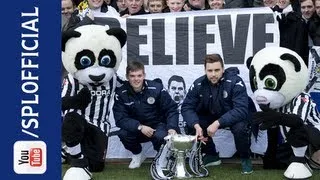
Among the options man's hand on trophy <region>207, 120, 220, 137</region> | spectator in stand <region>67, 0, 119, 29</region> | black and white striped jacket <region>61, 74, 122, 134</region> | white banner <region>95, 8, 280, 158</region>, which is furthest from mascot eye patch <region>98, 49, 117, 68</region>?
man's hand on trophy <region>207, 120, 220, 137</region>

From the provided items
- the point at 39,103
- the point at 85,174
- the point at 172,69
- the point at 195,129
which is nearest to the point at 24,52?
the point at 39,103

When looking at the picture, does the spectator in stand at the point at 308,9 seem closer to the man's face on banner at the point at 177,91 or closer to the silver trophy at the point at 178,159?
the man's face on banner at the point at 177,91

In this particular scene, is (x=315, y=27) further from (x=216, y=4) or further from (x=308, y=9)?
(x=216, y=4)

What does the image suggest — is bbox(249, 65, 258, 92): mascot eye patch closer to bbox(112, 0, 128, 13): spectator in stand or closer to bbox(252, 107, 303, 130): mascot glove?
bbox(252, 107, 303, 130): mascot glove

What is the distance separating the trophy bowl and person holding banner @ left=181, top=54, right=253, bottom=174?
0.14m

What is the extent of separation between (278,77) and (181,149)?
1033 millimetres

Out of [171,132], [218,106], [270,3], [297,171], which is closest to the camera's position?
[297,171]

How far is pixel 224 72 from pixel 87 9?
153 centimetres

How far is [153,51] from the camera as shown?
23.3 feet

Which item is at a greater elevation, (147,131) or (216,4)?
(216,4)

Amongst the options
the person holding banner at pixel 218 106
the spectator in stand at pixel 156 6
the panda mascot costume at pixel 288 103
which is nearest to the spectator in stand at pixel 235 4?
the spectator in stand at pixel 156 6

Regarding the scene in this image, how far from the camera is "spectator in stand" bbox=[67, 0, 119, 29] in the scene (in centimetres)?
685

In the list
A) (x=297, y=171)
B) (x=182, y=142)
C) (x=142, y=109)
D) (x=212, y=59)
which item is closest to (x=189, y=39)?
(x=212, y=59)

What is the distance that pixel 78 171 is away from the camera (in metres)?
6.02
